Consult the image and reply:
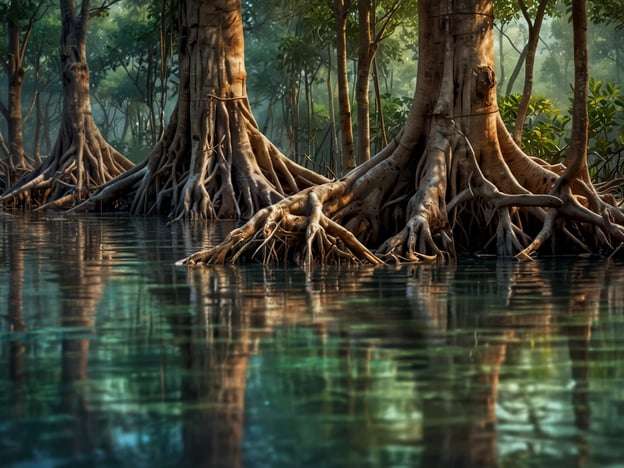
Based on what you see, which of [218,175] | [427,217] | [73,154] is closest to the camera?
[427,217]

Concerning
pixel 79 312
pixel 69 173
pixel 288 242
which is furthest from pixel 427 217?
pixel 69 173

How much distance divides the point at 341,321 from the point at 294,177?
37.4 ft

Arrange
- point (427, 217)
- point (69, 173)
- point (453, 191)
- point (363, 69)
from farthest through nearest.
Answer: point (69, 173) → point (363, 69) → point (453, 191) → point (427, 217)

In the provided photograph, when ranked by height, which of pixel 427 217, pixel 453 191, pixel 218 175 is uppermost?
pixel 218 175

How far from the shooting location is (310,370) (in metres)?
4.42

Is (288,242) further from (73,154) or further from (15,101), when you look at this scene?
(15,101)

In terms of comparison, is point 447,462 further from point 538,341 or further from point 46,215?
point 46,215

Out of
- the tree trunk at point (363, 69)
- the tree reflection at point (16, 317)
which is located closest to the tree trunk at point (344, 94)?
the tree trunk at point (363, 69)

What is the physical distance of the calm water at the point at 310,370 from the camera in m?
3.28

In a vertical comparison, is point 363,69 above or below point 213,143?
above

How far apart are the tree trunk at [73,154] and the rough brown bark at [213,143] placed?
2.88 meters

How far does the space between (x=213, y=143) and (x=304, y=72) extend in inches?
1014

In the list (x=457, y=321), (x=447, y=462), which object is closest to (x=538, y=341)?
(x=457, y=321)

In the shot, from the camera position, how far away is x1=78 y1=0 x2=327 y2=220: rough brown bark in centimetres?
1616
